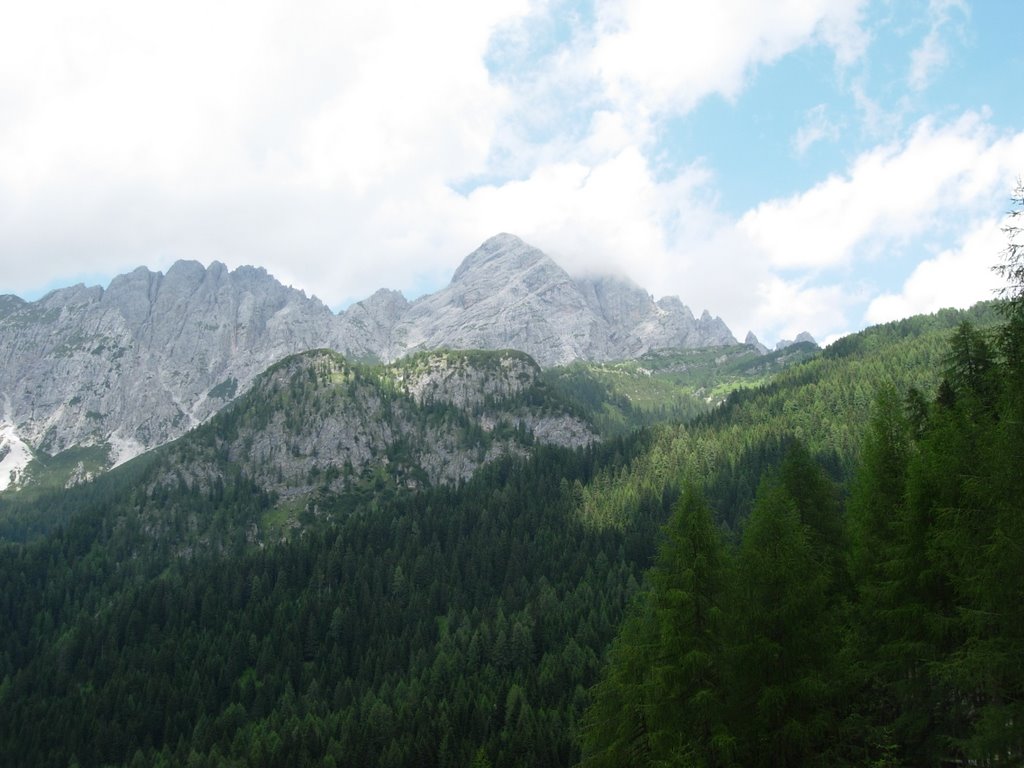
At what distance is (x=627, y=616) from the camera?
48.3 meters

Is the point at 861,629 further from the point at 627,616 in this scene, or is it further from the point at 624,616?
the point at 624,616

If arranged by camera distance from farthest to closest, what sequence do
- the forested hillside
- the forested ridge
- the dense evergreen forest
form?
the forested ridge
the dense evergreen forest
the forested hillside

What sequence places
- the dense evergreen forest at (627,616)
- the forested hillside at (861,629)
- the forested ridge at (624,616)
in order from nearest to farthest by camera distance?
1. the forested hillside at (861,629)
2. the dense evergreen forest at (627,616)
3. the forested ridge at (624,616)

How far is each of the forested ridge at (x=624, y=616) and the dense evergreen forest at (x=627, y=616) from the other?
172 millimetres

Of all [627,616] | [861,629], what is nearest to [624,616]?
[627,616]

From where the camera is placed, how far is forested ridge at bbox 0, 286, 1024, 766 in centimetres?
2456

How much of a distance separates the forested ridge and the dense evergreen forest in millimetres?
172

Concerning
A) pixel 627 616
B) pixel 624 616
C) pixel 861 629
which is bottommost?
pixel 624 616

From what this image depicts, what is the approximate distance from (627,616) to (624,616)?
50033mm

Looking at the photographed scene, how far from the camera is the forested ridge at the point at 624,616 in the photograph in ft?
80.6

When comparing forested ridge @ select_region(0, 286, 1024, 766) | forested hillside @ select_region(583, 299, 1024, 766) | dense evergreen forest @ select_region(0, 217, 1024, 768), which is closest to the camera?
forested hillside @ select_region(583, 299, 1024, 766)

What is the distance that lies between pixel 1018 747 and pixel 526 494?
160 m

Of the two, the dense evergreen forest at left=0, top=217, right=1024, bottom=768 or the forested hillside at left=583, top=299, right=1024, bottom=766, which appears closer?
the forested hillside at left=583, top=299, right=1024, bottom=766

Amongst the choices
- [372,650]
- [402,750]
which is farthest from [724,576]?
[372,650]
